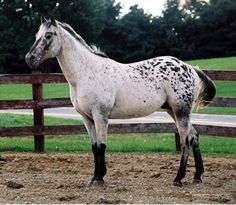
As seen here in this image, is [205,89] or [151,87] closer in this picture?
[151,87]

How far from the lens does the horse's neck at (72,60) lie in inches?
261

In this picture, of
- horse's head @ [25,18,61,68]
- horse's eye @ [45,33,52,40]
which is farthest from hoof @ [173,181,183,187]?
horse's eye @ [45,33,52,40]

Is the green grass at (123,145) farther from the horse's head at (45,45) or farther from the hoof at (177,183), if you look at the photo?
the horse's head at (45,45)

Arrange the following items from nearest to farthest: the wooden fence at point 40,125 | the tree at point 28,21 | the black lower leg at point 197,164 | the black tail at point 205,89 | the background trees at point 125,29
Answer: the black lower leg at point 197,164
the black tail at point 205,89
the wooden fence at point 40,125
the tree at point 28,21
the background trees at point 125,29

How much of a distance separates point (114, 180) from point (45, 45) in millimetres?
2098

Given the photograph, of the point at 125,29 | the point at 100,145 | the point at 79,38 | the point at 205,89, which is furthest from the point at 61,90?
the point at 100,145

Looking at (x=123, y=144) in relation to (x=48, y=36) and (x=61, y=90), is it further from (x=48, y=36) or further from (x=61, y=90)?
(x=61, y=90)

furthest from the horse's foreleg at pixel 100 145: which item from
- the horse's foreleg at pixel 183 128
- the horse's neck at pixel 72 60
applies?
the horse's foreleg at pixel 183 128

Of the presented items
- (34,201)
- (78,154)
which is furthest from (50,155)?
(34,201)

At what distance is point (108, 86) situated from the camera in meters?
6.52

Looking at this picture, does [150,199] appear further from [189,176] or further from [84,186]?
[189,176]

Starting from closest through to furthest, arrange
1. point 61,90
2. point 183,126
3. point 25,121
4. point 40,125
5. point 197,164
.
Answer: point 183,126, point 197,164, point 40,125, point 25,121, point 61,90

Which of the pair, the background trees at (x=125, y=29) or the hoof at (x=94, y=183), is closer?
the hoof at (x=94, y=183)

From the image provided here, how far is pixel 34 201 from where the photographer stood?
18.0ft
